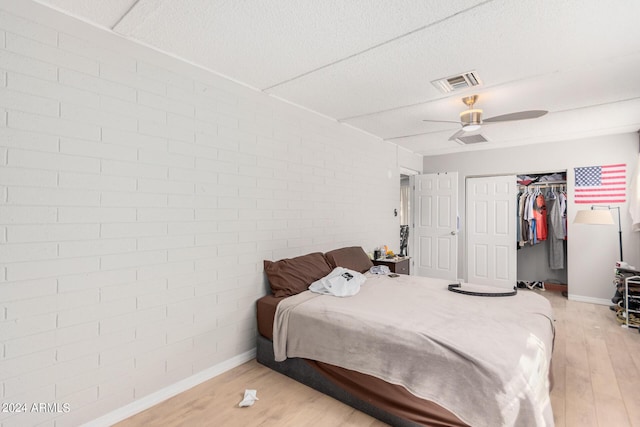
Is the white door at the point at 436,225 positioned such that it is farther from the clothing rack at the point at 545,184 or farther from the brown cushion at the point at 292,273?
the brown cushion at the point at 292,273

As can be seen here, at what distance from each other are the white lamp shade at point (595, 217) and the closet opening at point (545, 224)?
2.48ft

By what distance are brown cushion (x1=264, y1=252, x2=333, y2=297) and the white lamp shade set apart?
3885 mm

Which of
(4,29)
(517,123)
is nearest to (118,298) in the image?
(4,29)

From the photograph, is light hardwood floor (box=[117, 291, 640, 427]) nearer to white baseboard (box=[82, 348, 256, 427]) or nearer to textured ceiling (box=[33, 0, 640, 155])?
white baseboard (box=[82, 348, 256, 427])

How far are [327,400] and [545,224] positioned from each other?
5.02 m

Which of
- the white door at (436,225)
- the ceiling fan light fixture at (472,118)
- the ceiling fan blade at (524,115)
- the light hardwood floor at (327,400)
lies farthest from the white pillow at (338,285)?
the white door at (436,225)

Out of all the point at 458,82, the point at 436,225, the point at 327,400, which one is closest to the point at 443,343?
the point at 327,400

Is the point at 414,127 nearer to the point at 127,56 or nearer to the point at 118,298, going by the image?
the point at 127,56

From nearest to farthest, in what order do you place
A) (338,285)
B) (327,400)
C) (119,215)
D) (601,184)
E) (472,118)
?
(119,215), (327,400), (338,285), (472,118), (601,184)

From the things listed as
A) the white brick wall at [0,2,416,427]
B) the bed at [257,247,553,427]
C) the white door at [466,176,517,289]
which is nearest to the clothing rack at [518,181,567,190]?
the white door at [466,176,517,289]

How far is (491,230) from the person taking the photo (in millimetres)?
5516

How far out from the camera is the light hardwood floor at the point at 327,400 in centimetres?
202

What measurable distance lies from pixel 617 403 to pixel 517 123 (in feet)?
10.2

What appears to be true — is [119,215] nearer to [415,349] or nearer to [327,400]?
[327,400]
